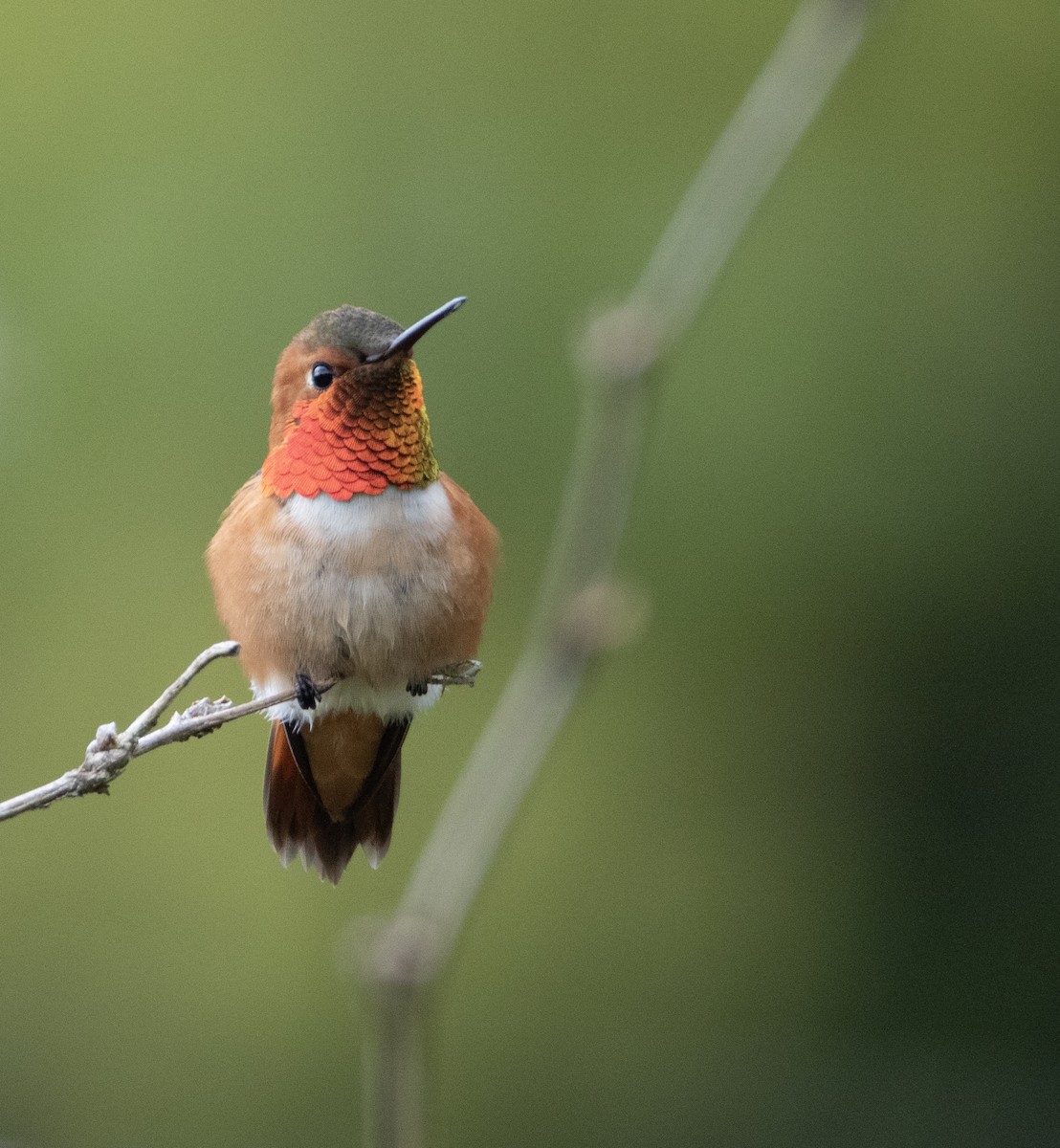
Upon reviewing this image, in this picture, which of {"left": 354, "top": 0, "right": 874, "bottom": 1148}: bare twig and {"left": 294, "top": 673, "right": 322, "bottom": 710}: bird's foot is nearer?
{"left": 354, "top": 0, "right": 874, "bottom": 1148}: bare twig

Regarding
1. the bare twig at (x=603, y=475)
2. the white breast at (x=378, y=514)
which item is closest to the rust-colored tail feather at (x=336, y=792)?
the white breast at (x=378, y=514)

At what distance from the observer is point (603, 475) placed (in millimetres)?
838

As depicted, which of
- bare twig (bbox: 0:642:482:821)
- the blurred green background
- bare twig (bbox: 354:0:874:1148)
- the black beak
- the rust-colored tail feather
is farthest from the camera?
the blurred green background

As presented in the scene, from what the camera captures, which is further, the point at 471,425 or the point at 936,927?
the point at 936,927

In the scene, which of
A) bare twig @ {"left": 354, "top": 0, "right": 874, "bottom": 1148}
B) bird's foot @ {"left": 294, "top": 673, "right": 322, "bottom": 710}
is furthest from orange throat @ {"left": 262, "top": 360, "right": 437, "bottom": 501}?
bare twig @ {"left": 354, "top": 0, "right": 874, "bottom": 1148}

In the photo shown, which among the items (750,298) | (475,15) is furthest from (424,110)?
(750,298)

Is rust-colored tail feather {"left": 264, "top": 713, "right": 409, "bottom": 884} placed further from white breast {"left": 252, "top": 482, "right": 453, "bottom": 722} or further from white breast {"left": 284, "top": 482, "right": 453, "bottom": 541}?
white breast {"left": 284, "top": 482, "right": 453, "bottom": 541}

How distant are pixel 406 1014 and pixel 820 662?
465 cm

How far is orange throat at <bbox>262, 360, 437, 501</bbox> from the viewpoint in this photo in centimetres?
137

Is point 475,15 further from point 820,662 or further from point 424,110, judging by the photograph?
point 820,662

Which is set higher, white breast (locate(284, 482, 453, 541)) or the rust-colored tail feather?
white breast (locate(284, 482, 453, 541))

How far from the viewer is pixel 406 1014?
2.29ft

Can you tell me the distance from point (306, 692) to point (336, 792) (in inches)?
9.5

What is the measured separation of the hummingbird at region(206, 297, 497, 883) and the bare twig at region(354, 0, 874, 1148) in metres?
0.47
